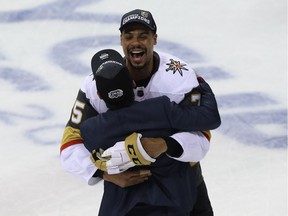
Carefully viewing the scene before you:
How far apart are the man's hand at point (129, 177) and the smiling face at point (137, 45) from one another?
1.40 feet

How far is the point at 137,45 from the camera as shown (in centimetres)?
292

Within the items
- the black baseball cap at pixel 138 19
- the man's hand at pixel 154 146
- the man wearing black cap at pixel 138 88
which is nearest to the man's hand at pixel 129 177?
the man wearing black cap at pixel 138 88

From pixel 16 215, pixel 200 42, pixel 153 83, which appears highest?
pixel 153 83

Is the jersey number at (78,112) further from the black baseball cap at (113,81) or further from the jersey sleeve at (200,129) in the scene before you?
the jersey sleeve at (200,129)

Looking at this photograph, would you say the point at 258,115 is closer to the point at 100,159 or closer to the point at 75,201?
the point at 75,201

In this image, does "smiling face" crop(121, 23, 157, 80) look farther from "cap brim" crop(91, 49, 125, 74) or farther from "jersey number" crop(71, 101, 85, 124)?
"jersey number" crop(71, 101, 85, 124)

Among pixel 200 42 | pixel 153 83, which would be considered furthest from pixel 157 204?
pixel 200 42

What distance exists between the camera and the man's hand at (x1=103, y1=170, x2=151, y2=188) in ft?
9.46

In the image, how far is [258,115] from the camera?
5.70m

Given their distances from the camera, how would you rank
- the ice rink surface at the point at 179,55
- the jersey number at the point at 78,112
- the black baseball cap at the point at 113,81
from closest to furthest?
the black baseball cap at the point at 113,81 < the jersey number at the point at 78,112 < the ice rink surface at the point at 179,55

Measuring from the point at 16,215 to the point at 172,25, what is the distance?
3275 mm

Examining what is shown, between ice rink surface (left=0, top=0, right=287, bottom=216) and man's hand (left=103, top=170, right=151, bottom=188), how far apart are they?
1.68 m

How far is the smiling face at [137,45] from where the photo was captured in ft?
9.62

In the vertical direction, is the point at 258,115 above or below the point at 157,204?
below
